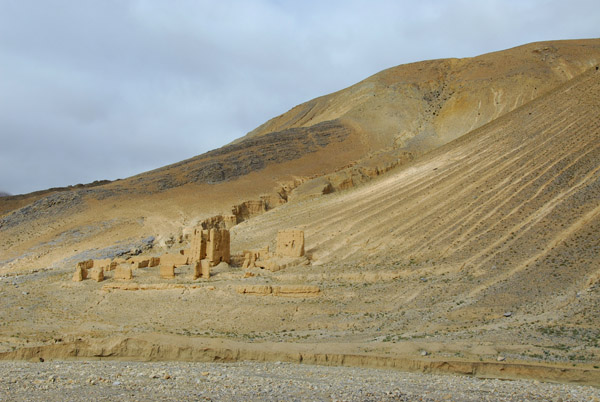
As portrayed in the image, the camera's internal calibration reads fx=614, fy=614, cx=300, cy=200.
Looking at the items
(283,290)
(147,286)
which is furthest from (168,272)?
(283,290)

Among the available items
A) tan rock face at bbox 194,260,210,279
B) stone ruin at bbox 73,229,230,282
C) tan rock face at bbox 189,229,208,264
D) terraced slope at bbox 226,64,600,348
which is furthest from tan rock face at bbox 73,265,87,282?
terraced slope at bbox 226,64,600,348

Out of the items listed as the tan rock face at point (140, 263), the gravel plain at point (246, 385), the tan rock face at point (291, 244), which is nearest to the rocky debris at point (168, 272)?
the tan rock face at point (140, 263)

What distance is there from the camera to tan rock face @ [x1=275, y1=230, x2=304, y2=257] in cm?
2764

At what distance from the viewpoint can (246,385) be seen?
1079cm

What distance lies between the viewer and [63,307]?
2406 cm

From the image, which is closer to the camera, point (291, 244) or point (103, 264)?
point (291, 244)

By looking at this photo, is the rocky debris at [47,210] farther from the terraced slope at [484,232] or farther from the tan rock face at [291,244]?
the tan rock face at [291,244]

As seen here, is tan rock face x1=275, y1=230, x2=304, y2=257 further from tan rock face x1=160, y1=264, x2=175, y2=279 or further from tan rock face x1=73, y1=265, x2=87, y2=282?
tan rock face x1=73, y1=265, x2=87, y2=282

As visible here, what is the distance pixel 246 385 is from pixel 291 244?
16910mm

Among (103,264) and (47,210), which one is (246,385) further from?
(47,210)

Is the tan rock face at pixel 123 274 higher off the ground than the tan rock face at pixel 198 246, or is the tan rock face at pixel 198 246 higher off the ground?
the tan rock face at pixel 198 246

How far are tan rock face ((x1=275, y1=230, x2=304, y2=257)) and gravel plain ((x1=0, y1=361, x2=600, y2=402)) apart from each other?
48.4 feet

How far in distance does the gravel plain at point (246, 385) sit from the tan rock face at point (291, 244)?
14.7m

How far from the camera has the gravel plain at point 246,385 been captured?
9.78m
